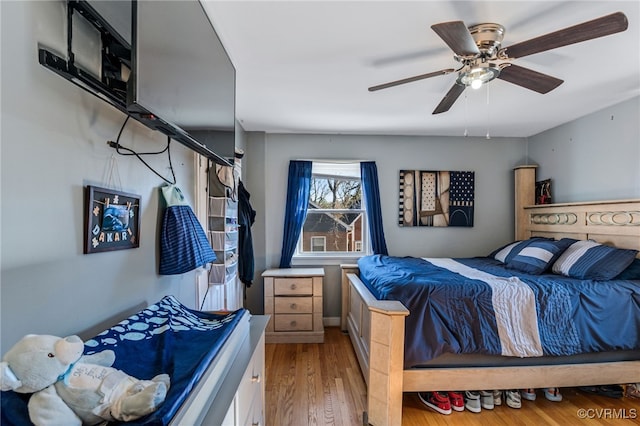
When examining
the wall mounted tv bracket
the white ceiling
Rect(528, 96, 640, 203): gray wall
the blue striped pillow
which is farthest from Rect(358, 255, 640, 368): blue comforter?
the wall mounted tv bracket

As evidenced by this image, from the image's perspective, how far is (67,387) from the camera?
0.58 metres

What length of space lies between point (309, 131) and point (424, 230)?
6.30 ft

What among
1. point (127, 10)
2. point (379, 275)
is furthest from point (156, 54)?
point (379, 275)

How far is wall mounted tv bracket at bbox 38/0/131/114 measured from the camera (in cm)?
78

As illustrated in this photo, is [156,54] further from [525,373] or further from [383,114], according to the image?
[525,373]

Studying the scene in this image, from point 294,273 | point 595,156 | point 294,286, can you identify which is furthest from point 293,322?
point 595,156

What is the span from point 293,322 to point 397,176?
216 cm

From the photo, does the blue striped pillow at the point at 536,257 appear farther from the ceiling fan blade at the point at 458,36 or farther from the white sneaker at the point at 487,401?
the ceiling fan blade at the point at 458,36

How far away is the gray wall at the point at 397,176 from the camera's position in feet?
11.7

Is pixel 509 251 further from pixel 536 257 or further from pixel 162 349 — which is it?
pixel 162 349

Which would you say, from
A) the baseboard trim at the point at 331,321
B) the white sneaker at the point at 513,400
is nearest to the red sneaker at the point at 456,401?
the white sneaker at the point at 513,400

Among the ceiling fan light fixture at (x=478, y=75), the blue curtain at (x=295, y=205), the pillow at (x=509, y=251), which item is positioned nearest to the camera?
the ceiling fan light fixture at (x=478, y=75)

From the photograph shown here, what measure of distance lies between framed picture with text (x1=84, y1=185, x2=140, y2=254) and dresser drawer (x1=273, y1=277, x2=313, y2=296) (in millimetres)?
1996

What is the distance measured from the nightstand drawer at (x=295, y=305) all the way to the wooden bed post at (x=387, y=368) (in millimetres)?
1335
